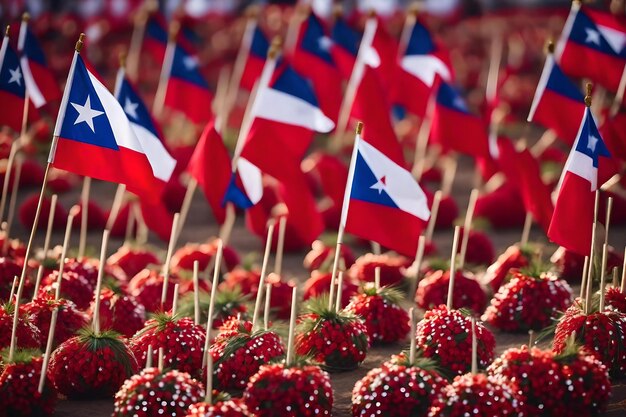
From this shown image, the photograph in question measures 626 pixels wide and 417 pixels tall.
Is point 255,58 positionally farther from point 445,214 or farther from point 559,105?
point 559,105

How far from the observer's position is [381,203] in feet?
31.5

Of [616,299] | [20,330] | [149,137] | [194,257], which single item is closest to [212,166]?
[149,137]

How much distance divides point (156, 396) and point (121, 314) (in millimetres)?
2641

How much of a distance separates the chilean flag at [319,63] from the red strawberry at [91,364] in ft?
26.0

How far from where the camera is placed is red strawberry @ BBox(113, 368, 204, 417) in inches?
311

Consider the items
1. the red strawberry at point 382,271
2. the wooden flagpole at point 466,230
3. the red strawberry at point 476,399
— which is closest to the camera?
the red strawberry at point 476,399

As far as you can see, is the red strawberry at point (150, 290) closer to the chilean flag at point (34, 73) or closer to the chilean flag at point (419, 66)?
the chilean flag at point (34, 73)

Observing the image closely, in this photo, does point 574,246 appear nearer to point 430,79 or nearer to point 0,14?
point 430,79

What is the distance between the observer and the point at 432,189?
19.4m

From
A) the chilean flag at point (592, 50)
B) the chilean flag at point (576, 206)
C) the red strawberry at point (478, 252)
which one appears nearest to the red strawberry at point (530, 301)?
the chilean flag at point (576, 206)

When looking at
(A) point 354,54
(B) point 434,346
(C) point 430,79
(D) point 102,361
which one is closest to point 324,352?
(B) point 434,346

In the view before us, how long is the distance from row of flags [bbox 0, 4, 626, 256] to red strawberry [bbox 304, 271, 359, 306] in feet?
1.67

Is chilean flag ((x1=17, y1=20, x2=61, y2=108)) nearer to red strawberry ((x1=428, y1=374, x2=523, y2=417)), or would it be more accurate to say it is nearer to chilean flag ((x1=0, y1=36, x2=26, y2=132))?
chilean flag ((x1=0, y1=36, x2=26, y2=132))

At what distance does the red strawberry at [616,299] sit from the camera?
32.1 feet
